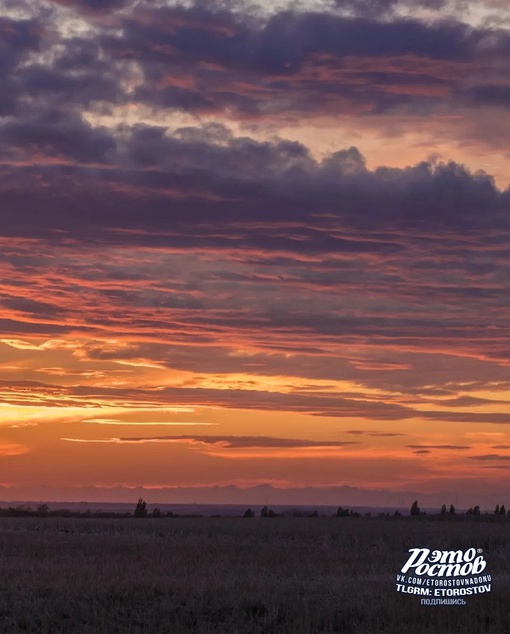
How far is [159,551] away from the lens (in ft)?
136

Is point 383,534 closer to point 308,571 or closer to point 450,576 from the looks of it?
point 308,571

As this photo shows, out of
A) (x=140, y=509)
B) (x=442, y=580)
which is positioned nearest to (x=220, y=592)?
(x=442, y=580)

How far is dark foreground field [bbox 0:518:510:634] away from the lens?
23562 millimetres

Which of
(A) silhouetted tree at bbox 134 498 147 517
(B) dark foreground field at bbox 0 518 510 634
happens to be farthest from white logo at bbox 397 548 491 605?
(A) silhouetted tree at bbox 134 498 147 517

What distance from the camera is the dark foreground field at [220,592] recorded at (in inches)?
928

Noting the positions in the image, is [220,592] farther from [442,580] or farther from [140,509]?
→ [140,509]

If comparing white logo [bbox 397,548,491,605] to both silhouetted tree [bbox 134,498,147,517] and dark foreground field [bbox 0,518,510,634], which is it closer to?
dark foreground field [bbox 0,518,510,634]

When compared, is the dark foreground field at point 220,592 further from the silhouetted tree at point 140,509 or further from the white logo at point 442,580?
the silhouetted tree at point 140,509

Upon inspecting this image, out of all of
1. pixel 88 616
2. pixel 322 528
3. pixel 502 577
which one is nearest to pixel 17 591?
pixel 88 616

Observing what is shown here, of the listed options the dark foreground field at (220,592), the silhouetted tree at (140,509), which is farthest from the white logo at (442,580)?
the silhouetted tree at (140,509)

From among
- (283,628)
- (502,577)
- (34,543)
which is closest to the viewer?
(283,628)

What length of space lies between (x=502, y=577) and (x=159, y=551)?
15434 millimetres

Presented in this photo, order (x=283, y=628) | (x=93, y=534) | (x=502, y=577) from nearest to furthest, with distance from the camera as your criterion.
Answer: (x=283, y=628) → (x=502, y=577) → (x=93, y=534)

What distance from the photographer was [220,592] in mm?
25859
